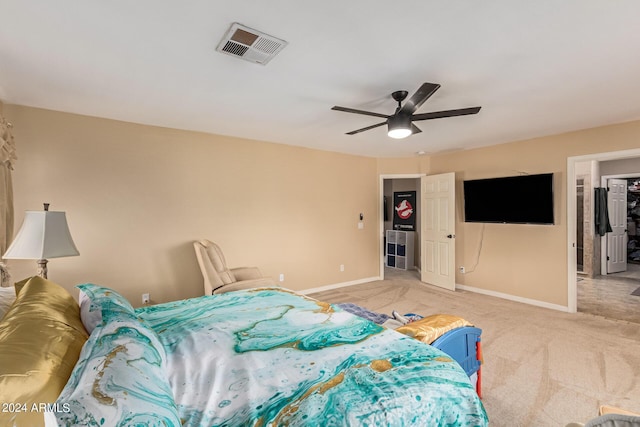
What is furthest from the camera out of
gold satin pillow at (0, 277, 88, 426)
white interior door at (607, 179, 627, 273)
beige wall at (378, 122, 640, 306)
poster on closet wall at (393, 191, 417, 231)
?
poster on closet wall at (393, 191, 417, 231)

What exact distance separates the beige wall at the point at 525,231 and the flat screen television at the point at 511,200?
23cm

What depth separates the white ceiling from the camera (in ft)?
5.48

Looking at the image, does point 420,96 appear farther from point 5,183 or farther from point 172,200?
point 5,183

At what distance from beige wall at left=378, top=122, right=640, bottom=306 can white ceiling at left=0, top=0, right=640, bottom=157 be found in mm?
424

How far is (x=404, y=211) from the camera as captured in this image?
750cm

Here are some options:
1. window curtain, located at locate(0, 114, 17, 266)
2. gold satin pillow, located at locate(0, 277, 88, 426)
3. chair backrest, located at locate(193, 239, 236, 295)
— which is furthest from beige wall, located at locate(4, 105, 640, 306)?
gold satin pillow, located at locate(0, 277, 88, 426)

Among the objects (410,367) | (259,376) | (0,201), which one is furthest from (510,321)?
(0,201)

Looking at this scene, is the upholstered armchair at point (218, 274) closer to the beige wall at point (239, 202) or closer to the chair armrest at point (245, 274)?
the chair armrest at point (245, 274)

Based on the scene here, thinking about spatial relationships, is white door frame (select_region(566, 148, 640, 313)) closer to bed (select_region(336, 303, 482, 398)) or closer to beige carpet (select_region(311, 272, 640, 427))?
beige carpet (select_region(311, 272, 640, 427))

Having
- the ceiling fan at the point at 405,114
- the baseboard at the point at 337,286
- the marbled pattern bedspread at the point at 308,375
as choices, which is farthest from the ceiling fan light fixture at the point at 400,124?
the baseboard at the point at 337,286

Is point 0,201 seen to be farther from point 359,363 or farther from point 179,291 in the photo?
point 359,363

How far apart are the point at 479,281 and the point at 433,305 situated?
1374 millimetres

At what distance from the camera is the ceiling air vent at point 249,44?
1.84 m

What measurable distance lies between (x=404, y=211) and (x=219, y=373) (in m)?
6.78
